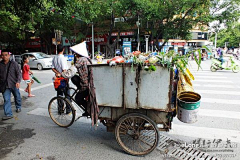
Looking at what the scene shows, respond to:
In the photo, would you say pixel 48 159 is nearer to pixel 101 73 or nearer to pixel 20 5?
pixel 101 73

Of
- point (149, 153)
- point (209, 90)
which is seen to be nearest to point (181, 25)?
point (209, 90)

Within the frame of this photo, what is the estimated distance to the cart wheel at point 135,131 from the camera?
283cm

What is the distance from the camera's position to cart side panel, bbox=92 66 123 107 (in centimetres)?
283

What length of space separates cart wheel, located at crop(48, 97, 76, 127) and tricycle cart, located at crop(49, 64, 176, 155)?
1.18m

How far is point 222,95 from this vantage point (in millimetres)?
6246

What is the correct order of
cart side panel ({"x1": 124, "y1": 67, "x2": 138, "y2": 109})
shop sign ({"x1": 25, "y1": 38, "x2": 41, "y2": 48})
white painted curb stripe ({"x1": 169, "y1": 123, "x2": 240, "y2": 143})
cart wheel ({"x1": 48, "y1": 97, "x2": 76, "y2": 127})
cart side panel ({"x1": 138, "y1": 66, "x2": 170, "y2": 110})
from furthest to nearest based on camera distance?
shop sign ({"x1": 25, "y1": 38, "x2": 41, "y2": 48}) → cart wheel ({"x1": 48, "y1": 97, "x2": 76, "y2": 127}) → white painted curb stripe ({"x1": 169, "y1": 123, "x2": 240, "y2": 143}) → cart side panel ({"x1": 124, "y1": 67, "x2": 138, "y2": 109}) → cart side panel ({"x1": 138, "y1": 66, "x2": 170, "y2": 110})

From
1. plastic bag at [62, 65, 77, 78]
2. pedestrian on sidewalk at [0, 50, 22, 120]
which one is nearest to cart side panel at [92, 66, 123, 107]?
plastic bag at [62, 65, 77, 78]

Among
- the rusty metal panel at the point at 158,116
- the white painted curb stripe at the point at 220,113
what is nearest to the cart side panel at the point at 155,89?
the rusty metal panel at the point at 158,116

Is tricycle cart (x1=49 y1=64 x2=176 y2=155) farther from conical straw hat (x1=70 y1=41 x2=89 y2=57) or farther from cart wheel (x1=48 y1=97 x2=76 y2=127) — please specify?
cart wheel (x1=48 y1=97 x2=76 y2=127)

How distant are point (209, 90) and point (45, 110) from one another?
5.71 m

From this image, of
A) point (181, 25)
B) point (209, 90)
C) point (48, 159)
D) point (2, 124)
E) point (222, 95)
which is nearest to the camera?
point (48, 159)

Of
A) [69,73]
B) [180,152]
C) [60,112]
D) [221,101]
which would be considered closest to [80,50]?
[69,73]

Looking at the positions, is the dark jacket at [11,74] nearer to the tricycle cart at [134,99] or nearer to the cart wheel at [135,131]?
the tricycle cart at [134,99]

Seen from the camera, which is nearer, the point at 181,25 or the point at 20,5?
the point at 20,5
